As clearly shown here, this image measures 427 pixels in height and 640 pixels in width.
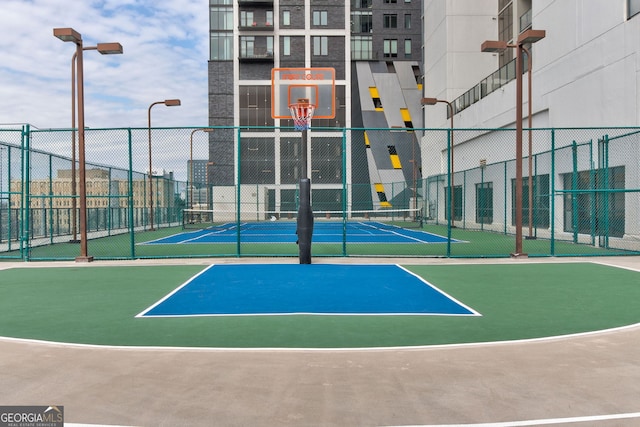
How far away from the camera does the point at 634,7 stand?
59.6 feet

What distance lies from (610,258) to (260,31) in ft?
161

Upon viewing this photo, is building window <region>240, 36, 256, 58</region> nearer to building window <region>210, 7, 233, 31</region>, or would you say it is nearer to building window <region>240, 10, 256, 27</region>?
building window <region>240, 10, 256, 27</region>

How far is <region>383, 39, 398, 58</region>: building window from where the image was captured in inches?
2387

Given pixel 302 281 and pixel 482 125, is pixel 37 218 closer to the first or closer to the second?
pixel 302 281

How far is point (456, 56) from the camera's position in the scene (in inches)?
1622

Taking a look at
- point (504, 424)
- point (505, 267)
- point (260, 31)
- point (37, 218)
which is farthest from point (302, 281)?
point (260, 31)

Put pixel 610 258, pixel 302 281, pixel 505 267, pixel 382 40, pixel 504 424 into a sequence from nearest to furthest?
pixel 504 424, pixel 302 281, pixel 505 267, pixel 610 258, pixel 382 40

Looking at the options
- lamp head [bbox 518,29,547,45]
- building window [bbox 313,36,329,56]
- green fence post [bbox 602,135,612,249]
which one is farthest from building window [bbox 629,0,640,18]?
building window [bbox 313,36,329,56]

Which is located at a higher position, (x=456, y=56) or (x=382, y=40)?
(x=382, y=40)

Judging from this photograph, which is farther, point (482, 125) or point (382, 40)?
point (382, 40)

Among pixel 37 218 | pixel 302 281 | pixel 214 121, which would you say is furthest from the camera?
pixel 214 121

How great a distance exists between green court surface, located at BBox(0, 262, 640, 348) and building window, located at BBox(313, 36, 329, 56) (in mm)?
49393

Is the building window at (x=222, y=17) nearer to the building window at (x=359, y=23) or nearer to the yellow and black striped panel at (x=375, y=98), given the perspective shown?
the building window at (x=359, y=23)

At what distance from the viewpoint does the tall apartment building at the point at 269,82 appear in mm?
53938
